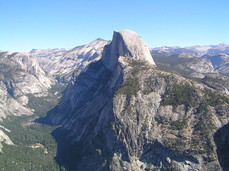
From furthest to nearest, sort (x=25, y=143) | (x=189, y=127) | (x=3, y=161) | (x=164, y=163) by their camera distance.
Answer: (x=25, y=143) < (x=3, y=161) < (x=189, y=127) < (x=164, y=163)

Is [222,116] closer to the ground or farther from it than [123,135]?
farther from it

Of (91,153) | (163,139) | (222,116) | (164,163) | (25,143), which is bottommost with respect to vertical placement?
(25,143)

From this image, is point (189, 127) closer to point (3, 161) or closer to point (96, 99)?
point (96, 99)

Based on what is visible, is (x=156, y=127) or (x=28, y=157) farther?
(x=28, y=157)

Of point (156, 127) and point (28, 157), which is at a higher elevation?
point (156, 127)

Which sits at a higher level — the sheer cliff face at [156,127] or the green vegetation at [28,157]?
the sheer cliff face at [156,127]

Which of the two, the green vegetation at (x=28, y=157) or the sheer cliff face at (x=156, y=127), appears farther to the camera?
the green vegetation at (x=28, y=157)

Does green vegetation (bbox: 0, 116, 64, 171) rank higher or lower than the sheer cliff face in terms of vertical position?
lower

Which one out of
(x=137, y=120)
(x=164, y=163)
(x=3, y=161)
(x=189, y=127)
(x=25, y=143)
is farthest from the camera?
(x=25, y=143)

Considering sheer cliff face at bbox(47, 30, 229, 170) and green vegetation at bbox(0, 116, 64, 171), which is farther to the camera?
green vegetation at bbox(0, 116, 64, 171)

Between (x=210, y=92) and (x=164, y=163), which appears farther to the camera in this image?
(x=210, y=92)

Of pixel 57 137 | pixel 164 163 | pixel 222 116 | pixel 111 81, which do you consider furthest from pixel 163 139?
pixel 57 137
